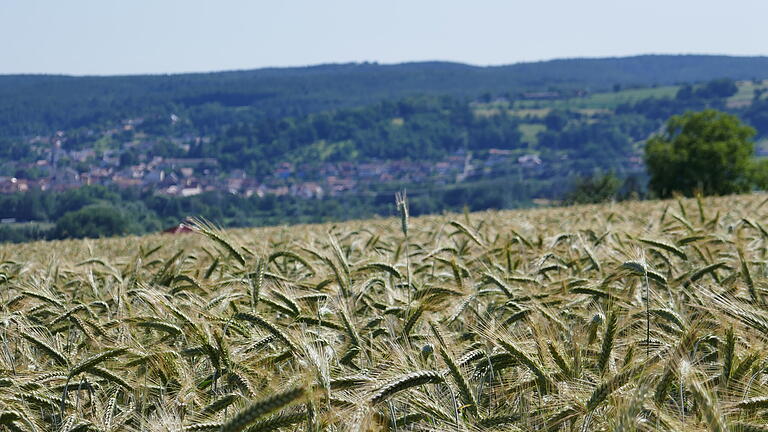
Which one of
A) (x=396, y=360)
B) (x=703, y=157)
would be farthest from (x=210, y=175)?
(x=396, y=360)

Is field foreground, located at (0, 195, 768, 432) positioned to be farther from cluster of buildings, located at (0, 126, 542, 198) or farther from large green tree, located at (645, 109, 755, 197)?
cluster of buildings, located at (0, 126, 542, 198)

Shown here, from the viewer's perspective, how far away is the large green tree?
55.6m

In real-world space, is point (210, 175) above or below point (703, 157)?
below

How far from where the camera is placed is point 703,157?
55.8m

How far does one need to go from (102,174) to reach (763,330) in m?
161

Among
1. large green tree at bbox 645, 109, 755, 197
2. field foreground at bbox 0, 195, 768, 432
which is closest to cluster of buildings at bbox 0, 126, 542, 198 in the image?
large green tree at bbox 645, 109, 755, 197

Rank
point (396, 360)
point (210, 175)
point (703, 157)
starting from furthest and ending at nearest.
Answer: point (210, 175)
point (703, 157)
point (396, 360)

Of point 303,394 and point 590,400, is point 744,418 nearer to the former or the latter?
point 590,400

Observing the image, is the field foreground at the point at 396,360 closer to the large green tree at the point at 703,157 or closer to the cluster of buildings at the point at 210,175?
the large green tree at the point at 703,157

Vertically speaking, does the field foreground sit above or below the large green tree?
above

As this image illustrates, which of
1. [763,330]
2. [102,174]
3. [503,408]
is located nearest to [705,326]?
[763,330]

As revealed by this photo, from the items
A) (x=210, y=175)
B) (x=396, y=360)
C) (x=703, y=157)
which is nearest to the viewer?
(x=396, y=360)

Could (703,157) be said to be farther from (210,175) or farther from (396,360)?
(210,175)

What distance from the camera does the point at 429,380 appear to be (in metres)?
2.27
